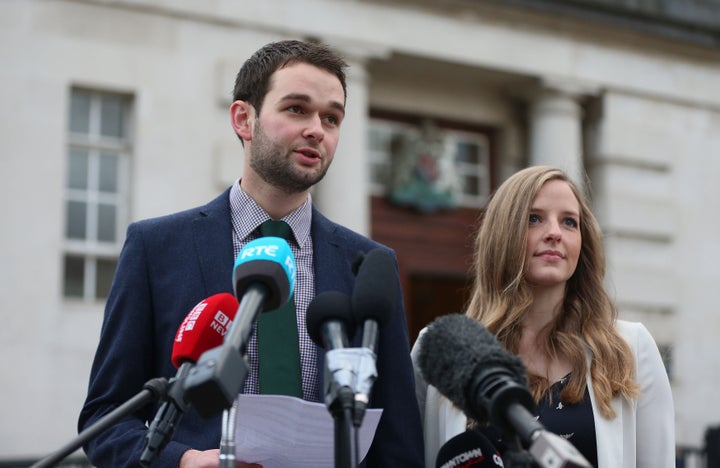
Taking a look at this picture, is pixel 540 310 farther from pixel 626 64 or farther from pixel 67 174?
pixel 626 64

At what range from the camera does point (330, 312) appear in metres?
3.05

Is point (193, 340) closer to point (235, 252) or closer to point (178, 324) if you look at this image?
point (178, 324)

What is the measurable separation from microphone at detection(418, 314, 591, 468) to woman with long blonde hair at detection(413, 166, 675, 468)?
1.08 meters

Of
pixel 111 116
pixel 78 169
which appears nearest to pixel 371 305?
pixel 78 169

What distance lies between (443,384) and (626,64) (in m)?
13.8

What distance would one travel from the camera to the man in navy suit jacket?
12.5 ft

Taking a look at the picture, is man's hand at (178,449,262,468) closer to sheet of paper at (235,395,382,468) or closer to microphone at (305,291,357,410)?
sheet of paper at (235,395,382,468)

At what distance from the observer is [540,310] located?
14.9ft

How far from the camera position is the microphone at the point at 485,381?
2658mm

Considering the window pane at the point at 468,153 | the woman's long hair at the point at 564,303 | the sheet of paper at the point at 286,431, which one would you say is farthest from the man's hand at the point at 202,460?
the window pane at the point at 468,153

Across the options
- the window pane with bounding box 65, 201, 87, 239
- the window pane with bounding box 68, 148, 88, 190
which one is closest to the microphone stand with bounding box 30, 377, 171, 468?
the window pane with bounding box 65, 201, 87, 239

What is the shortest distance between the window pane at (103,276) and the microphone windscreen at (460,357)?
994 cm

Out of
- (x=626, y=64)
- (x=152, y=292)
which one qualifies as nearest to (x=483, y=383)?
(x=152, y=292)

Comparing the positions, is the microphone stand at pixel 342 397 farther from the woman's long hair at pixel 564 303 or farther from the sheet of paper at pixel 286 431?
the woman's long hair at pixel 564 303
